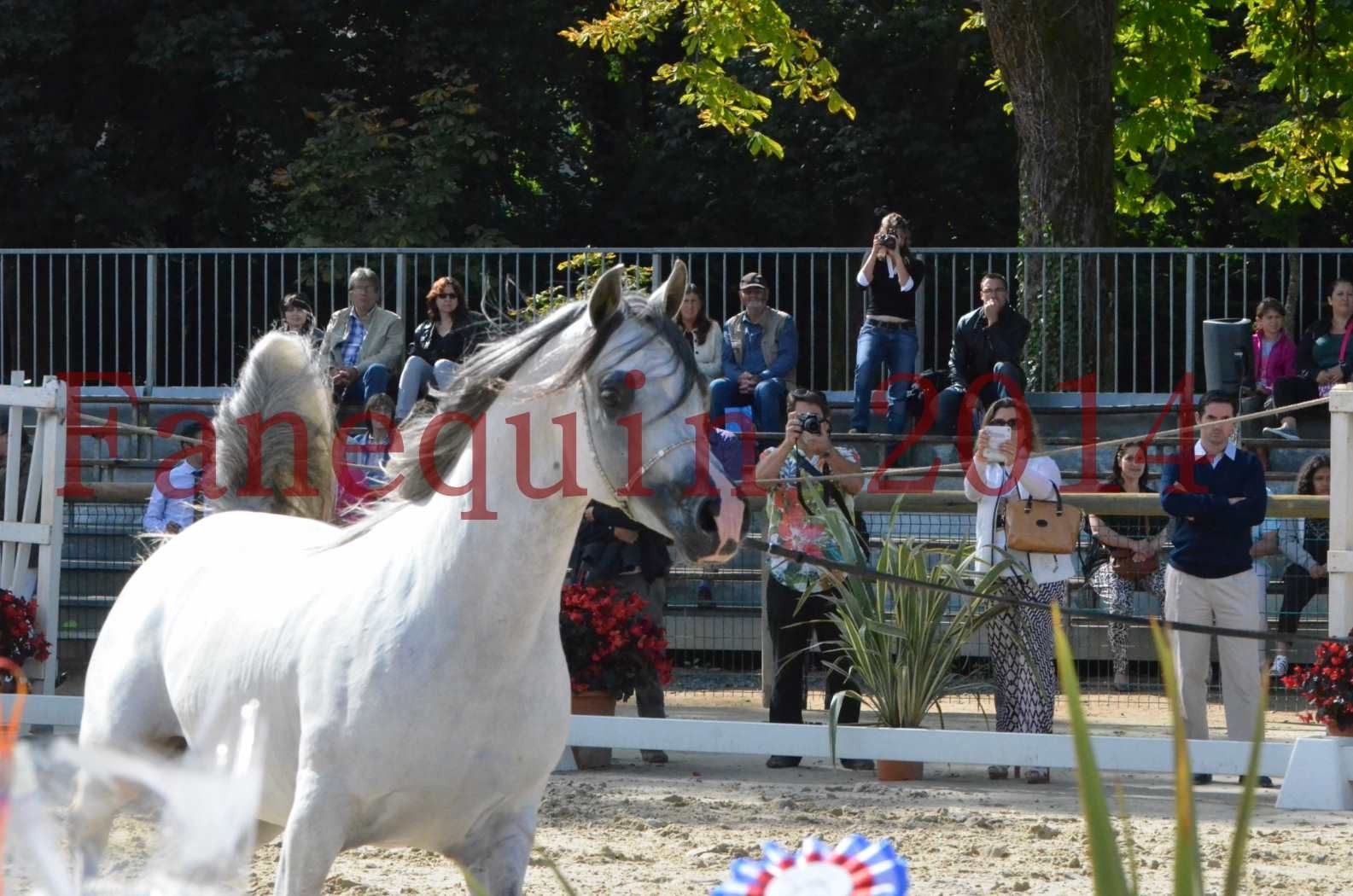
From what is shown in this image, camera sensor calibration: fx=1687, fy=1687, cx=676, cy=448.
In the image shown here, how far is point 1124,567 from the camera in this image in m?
9.62

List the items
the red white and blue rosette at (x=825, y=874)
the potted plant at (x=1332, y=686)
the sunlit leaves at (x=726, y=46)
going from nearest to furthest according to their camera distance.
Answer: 1. the red white and blue rosette at (x=825, y=874)
2. the potted plant at (x=1332, y=686)
3. the sunlit leaves at (x=726, y=46)

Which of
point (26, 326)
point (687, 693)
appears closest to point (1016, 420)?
point (687, 693)

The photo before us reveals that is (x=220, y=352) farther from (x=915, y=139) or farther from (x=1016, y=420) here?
(x=915, y=139)

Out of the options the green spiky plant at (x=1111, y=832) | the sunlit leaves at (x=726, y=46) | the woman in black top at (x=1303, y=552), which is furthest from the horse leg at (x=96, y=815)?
the sunlit leaves at (x=726, y=46)

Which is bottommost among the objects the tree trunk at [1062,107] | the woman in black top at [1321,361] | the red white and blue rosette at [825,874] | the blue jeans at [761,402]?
the red white and blue rosette at [825,874]

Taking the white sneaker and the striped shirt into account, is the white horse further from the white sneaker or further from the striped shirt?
the white sneaker

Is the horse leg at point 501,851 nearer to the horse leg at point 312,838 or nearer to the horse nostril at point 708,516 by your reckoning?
the horse leg at point 312,838

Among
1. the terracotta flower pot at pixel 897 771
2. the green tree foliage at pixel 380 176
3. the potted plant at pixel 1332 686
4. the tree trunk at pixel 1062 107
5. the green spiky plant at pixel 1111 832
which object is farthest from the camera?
the green tree foliage at pixel 380 176

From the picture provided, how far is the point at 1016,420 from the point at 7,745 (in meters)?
6.78

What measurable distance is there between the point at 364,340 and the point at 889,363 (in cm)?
358

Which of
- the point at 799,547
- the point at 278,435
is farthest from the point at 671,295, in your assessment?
the point at 799,547

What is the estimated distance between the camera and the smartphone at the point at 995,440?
7934 mm

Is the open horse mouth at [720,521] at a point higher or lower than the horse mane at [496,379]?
lower

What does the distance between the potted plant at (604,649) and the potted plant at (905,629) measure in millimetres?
933
